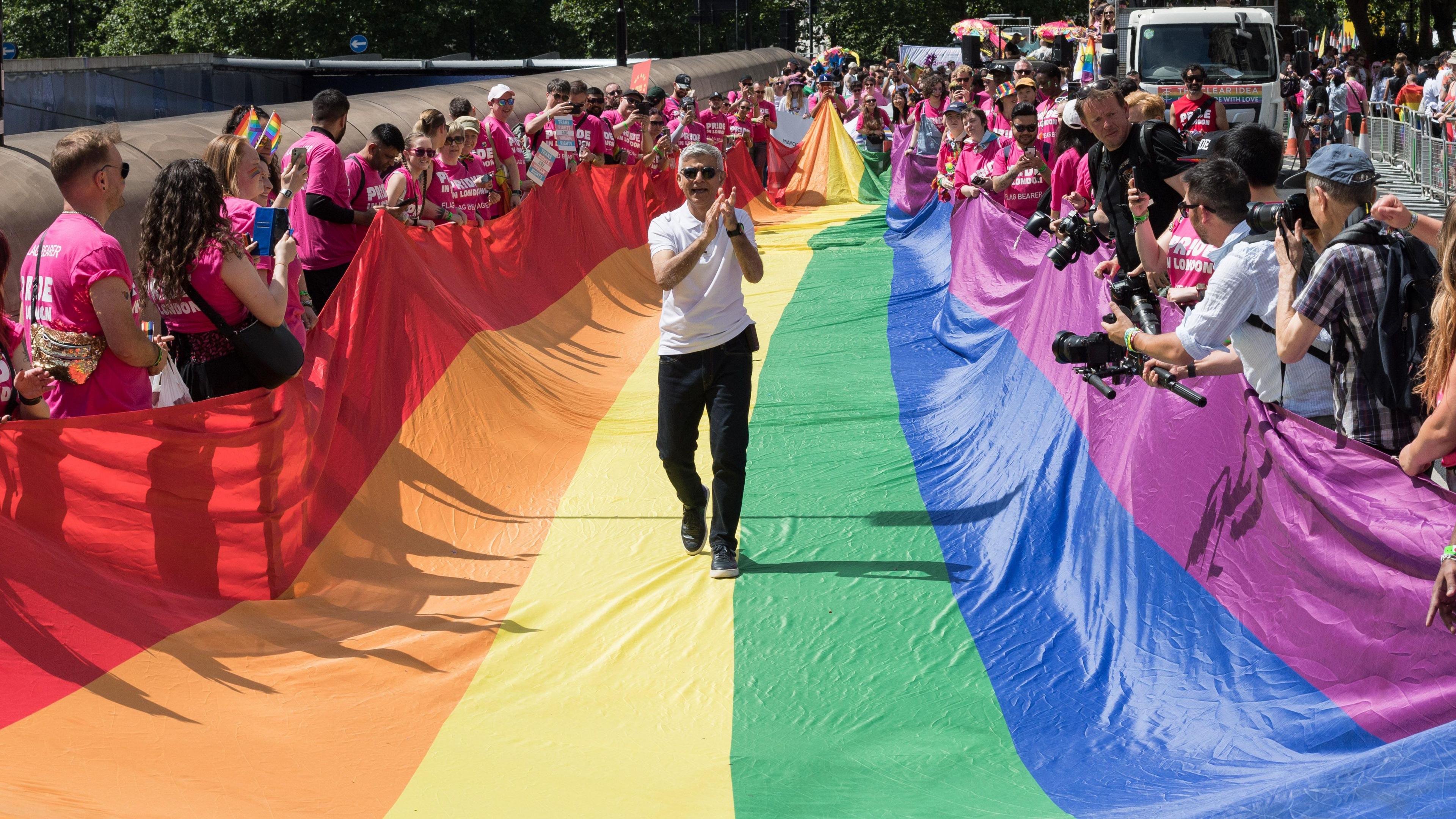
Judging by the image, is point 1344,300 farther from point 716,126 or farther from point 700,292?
point 716,126

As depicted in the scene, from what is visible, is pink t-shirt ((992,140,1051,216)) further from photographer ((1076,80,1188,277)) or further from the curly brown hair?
the curly brown hair

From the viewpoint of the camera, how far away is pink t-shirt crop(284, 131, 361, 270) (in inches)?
340

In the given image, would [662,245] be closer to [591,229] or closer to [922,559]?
[922,559]

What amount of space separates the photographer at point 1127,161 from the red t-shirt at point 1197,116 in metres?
9.82

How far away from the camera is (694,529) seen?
6.82 m

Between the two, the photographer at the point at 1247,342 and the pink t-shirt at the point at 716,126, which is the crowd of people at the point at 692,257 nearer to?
the photographer at the point at 1247,342


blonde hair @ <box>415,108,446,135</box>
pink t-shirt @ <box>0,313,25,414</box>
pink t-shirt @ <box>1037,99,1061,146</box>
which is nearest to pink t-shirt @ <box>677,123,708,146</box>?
pink t-shirt @ <box>1037,99,1061,146</box>

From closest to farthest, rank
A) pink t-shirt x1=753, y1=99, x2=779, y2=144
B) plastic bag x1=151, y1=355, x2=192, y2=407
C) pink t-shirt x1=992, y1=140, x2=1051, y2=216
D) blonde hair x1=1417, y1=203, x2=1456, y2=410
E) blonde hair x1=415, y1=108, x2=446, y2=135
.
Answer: blonde hair x1=1417, y1=203, x2=1456, y2=410, plastic bag x1=151, y1=355, x2=192, y2=407, blonde hair x1=415, y1=108, x2=446, y2=135, pink t-shirt x1=992, y1=140, x2=1051, y2=216, pink t-shirt x1=753, y1=99, x2=779, y2=144

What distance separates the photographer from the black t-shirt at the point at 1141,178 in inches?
301

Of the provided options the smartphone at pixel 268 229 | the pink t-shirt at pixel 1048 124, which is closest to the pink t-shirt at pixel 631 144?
the pink t-shirt at pixel 1048 124

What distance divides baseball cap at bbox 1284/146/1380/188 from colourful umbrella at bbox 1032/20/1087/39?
32171 mm

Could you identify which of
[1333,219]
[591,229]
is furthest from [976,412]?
[591,229]

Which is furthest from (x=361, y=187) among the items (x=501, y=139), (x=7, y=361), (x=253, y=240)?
(x=7, y=361)

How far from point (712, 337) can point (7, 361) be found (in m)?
2.91
